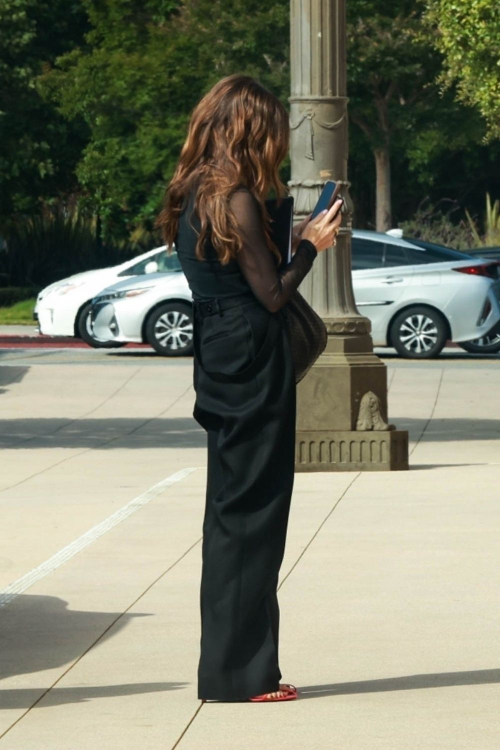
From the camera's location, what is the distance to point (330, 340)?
11078 mm

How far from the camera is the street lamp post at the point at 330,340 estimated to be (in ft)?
35.7

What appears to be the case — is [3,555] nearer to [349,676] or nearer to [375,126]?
[349,676]

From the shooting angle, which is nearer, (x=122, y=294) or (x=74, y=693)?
(x=74, y=693)

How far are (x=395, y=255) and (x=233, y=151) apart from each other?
55.5ft

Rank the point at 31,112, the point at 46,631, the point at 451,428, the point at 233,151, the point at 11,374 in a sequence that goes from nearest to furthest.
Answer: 1. the point at 233,151
2. the point at 46,631
3. the point at 451,428
4. the point at 11,374
5. the point at 31,112

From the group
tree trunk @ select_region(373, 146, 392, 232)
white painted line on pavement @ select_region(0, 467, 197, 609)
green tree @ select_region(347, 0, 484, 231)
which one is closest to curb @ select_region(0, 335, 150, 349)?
green tree @ select_region(347, 0, 484, 231)

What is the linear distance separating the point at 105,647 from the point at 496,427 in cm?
866

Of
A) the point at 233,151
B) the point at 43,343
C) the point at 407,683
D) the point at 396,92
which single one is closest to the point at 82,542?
the point at 407,683

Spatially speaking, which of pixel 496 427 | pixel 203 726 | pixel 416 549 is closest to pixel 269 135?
pixel 203 726

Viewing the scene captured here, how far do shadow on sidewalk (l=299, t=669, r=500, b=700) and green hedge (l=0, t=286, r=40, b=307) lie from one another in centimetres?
2954

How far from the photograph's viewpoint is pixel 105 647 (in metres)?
5.86

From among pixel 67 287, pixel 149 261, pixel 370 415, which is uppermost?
pixel 149 261

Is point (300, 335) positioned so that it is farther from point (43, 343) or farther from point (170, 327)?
point (43, 343)

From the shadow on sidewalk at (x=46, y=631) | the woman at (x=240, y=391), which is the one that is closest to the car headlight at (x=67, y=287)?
the shadow on sidewalk at (x=46, y=631)
